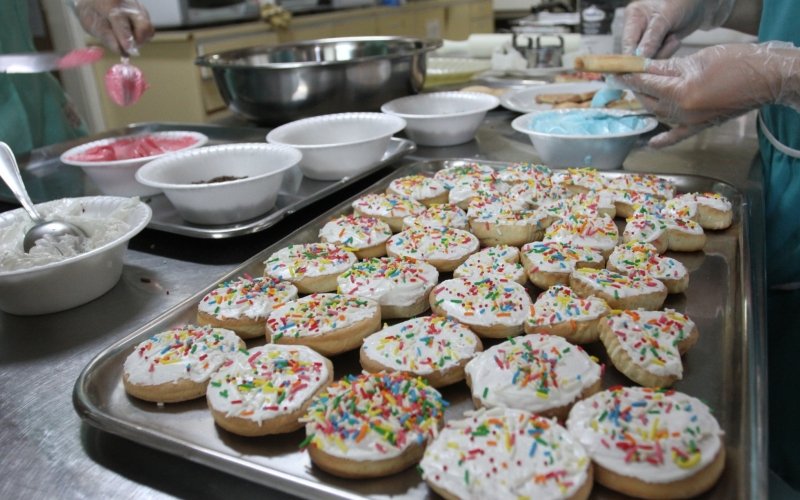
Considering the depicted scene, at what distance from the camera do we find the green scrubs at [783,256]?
1609mm

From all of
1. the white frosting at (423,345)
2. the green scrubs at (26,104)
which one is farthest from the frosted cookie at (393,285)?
the green scrubs at (26,104)

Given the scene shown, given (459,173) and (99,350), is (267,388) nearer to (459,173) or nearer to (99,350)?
(99,350)

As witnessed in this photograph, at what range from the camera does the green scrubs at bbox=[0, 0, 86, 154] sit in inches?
94.2

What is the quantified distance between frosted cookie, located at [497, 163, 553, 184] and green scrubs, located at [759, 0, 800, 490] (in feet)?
2.07

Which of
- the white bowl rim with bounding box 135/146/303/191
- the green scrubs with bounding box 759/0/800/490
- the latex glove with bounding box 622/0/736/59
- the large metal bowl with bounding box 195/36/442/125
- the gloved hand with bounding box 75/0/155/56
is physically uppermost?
the gloved hand with bounding box 75/0/155/56

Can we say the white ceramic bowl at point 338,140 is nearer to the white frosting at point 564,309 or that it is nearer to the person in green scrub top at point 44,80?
the person in green scrub top at point 44,80

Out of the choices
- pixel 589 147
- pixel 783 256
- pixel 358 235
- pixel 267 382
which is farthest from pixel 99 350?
pixel 783 256

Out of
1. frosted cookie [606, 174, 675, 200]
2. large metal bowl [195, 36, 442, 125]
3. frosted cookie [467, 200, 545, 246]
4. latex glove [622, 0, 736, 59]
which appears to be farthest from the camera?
Answer: large metal bowl [195, 36, 442, 125]

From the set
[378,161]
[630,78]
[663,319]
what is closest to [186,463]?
[663,319]

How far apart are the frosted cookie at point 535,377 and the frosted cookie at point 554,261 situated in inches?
12.0

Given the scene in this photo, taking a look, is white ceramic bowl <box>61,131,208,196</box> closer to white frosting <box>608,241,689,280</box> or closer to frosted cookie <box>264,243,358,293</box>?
frosted cookie <box>264,243,358,293</box>

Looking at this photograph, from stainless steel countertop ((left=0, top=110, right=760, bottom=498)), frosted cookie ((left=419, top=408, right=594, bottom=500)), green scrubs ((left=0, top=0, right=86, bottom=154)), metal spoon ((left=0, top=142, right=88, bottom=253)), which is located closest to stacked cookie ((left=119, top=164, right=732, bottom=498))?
frosted cookie ((left=419, top=408, right=594, bottom=500))

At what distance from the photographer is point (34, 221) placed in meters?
1.42

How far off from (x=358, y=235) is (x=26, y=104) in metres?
1.90
